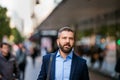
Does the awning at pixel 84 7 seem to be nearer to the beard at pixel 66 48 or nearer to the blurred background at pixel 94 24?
the blurred background at pixel 94 24

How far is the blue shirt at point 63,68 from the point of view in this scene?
5770 millimetres

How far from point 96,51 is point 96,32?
210 centimetres

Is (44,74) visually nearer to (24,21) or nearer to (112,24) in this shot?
(24,21)

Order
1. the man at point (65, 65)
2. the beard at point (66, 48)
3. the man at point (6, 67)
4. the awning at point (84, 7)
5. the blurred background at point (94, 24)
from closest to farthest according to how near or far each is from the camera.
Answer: the beard at point (66, 48), the man at point (65, 65), the man at point (6, 67), the awning at point (84, 7), the blurred background at point (94, 24)

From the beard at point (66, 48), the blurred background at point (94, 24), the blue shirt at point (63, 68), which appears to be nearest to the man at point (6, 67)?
the blue shirt at point (63, 68)

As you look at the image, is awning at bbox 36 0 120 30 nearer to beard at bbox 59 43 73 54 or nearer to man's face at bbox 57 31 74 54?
man's face at bbox 57 31 74 54

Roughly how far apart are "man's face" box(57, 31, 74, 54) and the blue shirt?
13cm

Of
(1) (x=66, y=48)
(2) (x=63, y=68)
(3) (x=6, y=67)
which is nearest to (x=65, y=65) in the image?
(2) (x=63, y=68)

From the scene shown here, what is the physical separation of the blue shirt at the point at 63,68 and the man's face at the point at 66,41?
0.44ft

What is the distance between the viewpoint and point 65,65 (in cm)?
579

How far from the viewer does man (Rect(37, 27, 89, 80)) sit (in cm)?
575

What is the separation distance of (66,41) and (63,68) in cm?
34

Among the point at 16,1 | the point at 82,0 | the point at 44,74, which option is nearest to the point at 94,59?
the point at 82,0

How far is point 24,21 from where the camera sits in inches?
954
